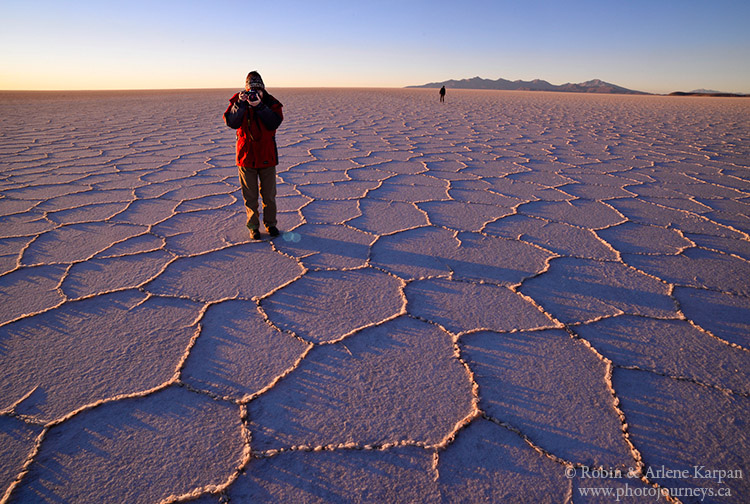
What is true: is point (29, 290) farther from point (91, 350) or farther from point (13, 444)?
point (13, 444)

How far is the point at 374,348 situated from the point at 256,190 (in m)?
1.17

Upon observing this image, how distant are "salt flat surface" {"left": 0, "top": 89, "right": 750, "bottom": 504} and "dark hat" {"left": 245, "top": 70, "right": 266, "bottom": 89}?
30.3 inches

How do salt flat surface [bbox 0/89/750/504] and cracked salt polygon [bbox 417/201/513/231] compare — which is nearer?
salt flat surface [bbox 0/89/750/504]

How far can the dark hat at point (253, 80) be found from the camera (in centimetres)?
191

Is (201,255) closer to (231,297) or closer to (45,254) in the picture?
(231,297)

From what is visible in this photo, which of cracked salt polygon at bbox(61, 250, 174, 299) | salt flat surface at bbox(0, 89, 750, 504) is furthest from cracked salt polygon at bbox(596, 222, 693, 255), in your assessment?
cracked salt polygon at bbox(61, 250, 174, 299)

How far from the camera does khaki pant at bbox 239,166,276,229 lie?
2.07 m

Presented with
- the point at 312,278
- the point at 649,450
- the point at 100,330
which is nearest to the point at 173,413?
the point at 100,330

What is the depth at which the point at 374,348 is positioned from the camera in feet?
4.38

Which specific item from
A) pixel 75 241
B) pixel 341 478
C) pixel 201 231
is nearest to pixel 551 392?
pixel 341 478

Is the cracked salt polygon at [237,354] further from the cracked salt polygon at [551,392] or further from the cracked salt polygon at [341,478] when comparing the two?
the cracked salt polygon at [551,392]

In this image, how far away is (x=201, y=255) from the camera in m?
1.97

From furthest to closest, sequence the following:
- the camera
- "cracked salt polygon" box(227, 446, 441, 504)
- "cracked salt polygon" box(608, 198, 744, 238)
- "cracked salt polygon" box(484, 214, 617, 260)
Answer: "cracked salt polygon" box(608, 198, 744, 238)
"cracked salt polygon" box(484, 214, 617, 260)
the camera
"cracked salt polygon" box(227, 446, 441, 504)

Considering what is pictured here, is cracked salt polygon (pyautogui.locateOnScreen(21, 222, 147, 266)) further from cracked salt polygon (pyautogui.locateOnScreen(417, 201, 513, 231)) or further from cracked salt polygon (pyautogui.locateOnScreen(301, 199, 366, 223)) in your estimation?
cracked salt polygon (pyautogui.locateOnScreen(417, 201, 513, 231))
